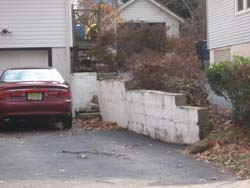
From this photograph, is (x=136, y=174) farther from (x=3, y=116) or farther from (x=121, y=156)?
(x=3, y=116)

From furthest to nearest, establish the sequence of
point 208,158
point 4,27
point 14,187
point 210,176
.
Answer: point 4,27 → point 208,158 → point 210,176 → point 14,187

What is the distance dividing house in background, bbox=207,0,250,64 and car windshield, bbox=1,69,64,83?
8.56 m

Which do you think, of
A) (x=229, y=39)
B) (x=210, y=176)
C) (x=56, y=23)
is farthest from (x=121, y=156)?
(x=229, y=39)

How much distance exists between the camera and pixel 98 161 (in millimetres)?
10000

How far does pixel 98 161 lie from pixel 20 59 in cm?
1147

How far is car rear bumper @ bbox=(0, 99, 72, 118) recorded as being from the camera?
1428 centimetres

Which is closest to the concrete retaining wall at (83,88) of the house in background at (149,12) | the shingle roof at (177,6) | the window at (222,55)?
the window at (222,55)

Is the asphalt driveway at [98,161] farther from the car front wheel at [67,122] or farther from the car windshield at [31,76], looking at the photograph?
the car windshield at [31,76]

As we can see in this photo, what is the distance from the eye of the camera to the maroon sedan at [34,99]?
46.9 ft

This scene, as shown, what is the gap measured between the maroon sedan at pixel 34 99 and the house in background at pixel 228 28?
8.95 metres

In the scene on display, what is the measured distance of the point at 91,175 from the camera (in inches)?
346

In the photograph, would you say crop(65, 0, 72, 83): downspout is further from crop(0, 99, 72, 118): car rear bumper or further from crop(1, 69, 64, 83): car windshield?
crop(0, 99, 72, 118): car rear bumper

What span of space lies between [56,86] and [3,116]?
1363mm

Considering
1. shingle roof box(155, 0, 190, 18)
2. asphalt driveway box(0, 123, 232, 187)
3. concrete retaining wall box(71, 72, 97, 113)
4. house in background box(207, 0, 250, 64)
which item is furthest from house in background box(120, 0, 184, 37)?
asphalt driveway box(0, 123, 232, 187)
